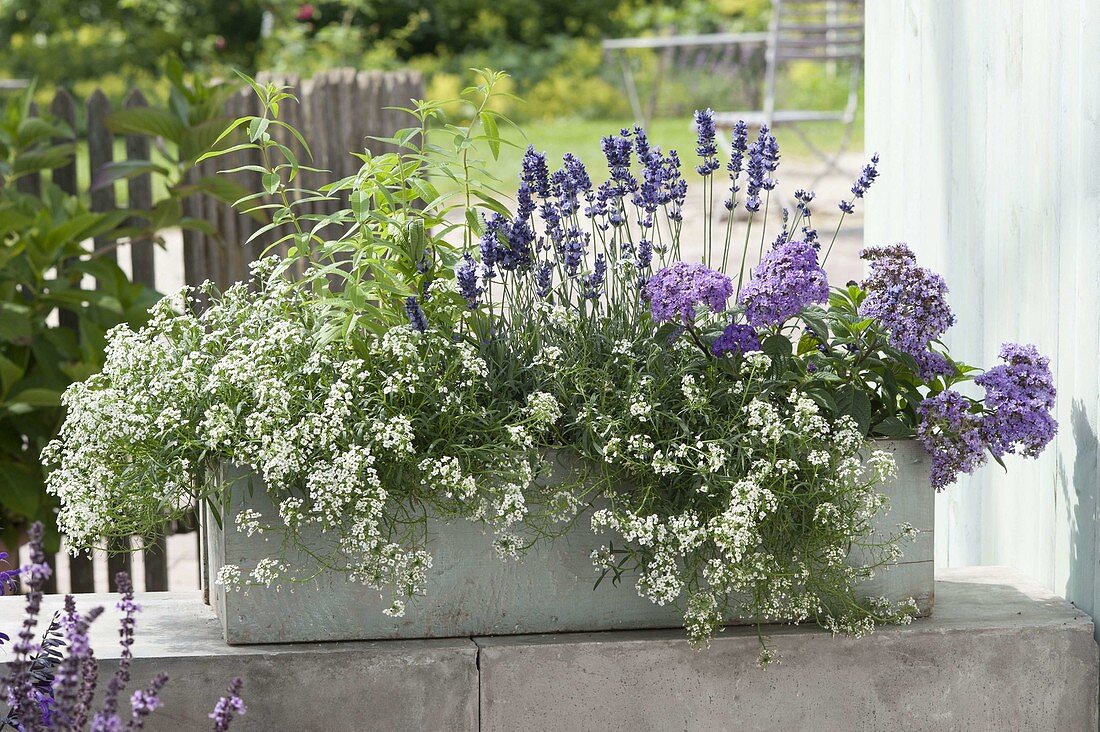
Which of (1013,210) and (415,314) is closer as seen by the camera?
(415,314)

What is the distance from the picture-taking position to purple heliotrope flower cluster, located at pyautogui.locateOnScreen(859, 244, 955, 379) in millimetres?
1988

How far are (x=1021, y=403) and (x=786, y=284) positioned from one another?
1.45 ft

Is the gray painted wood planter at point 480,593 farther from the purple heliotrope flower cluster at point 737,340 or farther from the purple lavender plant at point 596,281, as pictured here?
the purple lavender plant at point 596,281

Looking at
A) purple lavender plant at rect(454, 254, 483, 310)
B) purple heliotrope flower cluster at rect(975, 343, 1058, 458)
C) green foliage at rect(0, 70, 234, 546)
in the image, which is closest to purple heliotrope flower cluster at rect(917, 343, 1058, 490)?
purple heliotrope flower cluster at rect(975, 343, 1058, 458)

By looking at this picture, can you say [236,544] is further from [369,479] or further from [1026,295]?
[1026,295]

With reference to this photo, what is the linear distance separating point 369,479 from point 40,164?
2.42 m

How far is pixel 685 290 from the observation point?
76.0 inches

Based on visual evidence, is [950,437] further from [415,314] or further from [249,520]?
[249,520]

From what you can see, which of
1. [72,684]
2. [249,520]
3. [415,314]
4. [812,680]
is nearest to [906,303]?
[812,680]

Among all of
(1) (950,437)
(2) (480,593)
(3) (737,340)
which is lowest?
(2) (480,593)

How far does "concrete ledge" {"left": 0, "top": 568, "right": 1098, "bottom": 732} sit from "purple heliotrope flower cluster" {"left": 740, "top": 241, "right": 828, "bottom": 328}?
0.53m

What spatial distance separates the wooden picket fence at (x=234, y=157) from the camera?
13.4 ft

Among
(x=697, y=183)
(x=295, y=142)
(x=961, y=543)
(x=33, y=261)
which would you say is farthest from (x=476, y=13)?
(x=961, y=543)

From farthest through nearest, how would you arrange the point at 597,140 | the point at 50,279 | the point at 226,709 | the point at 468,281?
the point at 597,140, the point at 50,279, the point at 468,281, the point at 226,709
